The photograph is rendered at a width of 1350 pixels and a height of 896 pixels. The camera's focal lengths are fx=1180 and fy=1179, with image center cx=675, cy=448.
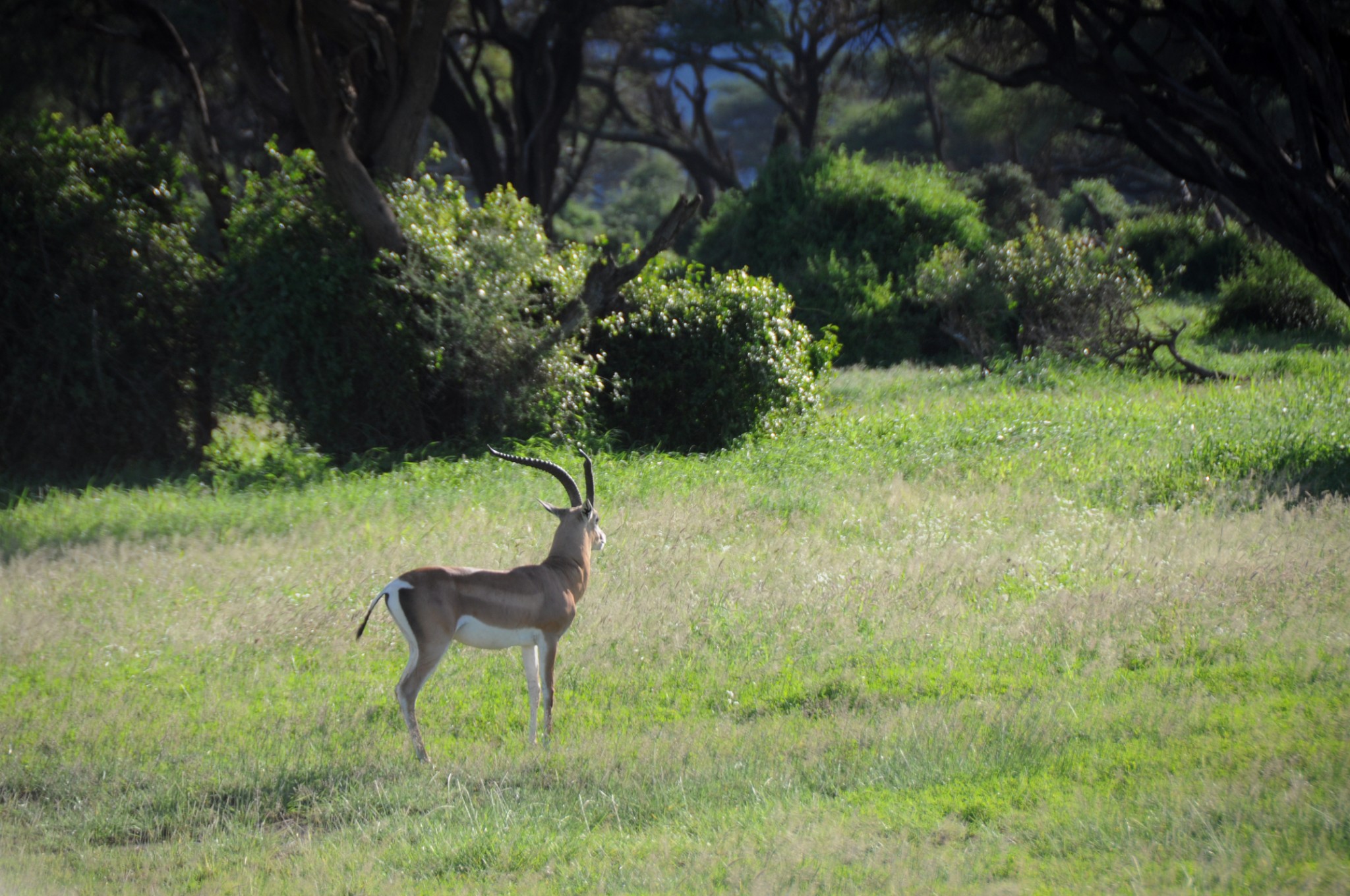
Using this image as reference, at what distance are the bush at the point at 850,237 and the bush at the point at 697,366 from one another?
289 inches

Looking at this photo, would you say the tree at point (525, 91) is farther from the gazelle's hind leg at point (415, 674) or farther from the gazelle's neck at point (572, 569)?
the gazelle's hind leg at point (415, 674)

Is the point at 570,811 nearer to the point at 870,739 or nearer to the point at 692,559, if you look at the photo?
the point at 870,739

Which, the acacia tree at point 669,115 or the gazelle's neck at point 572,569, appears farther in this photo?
the acacia tree at point 669,115

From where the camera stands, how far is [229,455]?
45.2ft

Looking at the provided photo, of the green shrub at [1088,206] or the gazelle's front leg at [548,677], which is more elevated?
the green shrub at [1088,206]

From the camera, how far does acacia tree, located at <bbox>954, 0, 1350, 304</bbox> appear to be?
1258 centimetres

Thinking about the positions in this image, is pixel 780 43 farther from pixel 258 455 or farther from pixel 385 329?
pixel 258 455

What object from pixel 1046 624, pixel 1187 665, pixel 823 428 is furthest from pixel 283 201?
pixel 1187 665

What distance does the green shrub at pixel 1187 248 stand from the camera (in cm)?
2812

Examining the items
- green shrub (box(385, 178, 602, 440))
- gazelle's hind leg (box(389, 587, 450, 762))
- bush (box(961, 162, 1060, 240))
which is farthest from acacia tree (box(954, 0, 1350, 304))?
bush (box(961, 162, 1060, 240))

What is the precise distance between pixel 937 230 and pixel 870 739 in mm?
20236

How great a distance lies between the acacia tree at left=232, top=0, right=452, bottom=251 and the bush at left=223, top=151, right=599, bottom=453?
41 cm

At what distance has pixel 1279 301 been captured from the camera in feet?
71.3

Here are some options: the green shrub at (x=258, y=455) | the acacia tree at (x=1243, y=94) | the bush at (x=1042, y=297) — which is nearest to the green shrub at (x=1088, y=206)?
the bush at (x=1042, y=297)
